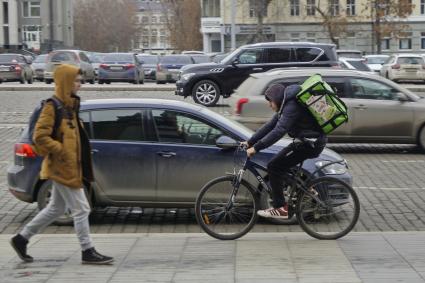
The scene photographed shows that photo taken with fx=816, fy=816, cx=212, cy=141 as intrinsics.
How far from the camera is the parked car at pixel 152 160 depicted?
9.35 m

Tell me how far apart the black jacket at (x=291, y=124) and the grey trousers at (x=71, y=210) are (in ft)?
6.10

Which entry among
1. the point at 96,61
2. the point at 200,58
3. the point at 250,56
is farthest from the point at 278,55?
the point at 96,61

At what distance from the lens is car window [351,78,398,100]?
1553 centimetres

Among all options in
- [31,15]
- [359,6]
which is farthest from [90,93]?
[31,15]

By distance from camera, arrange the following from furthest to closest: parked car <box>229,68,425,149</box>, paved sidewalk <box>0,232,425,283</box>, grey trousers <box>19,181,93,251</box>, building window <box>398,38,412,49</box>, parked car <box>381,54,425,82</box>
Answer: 1. building window <box>398,38,412,49</box>
2. parked car <box>381,54,425,82</box>
3. parked car <box>229,68,425,149</box>
4. grey trousers <box>19,181,93,251</box>
5. paved sidewalk <box>0,232,425,283</box>

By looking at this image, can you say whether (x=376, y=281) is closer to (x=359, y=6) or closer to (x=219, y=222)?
(x=219, y=222)

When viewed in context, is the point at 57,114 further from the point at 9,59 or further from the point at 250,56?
the point at 9,59

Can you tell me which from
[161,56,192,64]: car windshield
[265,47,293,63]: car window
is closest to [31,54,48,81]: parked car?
[161,56,192,64]: car windshield

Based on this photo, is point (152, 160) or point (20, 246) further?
point (152, 160)

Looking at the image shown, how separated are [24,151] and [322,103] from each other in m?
3.64

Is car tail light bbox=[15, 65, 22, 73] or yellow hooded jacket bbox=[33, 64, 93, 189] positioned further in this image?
car tail light bbox=[15, 65, 22, 73]

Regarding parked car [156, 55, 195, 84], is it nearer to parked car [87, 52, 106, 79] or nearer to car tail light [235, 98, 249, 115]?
parked car [87, 52, 106, 79]

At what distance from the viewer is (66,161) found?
22.6ft

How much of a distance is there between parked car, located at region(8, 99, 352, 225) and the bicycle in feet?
3.44
